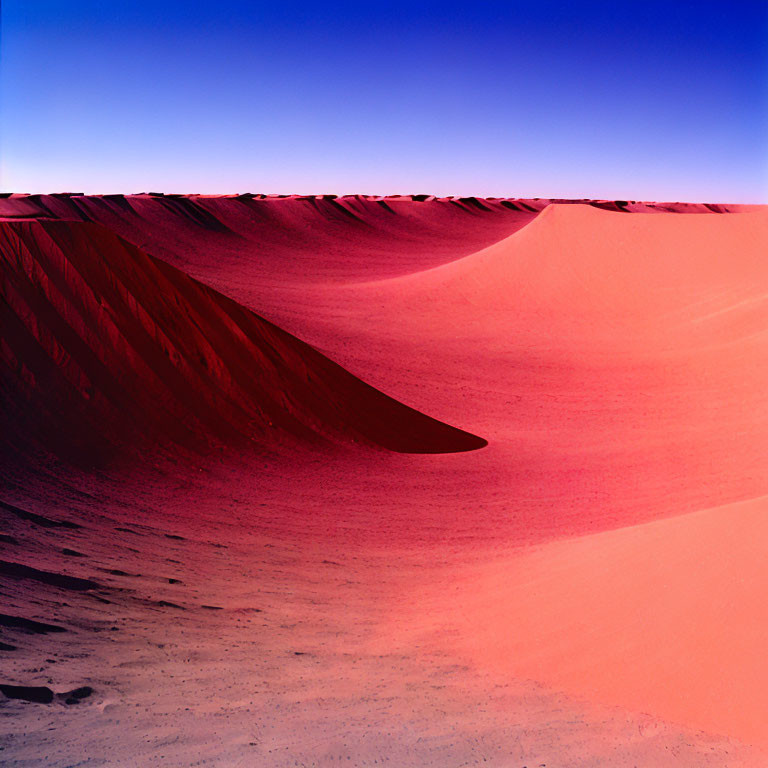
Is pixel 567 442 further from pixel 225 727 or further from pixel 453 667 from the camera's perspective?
pixel 225 727

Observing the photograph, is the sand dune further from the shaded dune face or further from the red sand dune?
the shaded dune face

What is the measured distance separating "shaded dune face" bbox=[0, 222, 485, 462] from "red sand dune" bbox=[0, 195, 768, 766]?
0.14 feet

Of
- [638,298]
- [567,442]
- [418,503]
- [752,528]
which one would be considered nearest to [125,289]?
[418,503]

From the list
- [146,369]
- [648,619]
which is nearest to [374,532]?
[648,619]

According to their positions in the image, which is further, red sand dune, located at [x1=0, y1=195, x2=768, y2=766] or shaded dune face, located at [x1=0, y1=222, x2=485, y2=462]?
shaded dune face, located at [x1=0, y1=222, x2=485, y2=462]

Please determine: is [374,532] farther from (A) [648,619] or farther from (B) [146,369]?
(B) [146,369]

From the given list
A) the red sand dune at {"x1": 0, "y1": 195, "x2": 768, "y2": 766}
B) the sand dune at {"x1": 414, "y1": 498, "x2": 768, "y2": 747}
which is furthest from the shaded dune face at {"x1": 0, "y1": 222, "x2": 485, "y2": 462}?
the sand dune at {"x1": 414, "y1": 498, "x2": 768, "y2": 747}

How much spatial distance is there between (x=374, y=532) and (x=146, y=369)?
4.30 m

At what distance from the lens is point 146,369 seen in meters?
11.3

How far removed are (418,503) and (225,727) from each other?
5.81 m

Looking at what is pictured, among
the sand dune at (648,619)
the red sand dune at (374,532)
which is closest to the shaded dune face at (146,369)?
the red sand dune at (374,532)

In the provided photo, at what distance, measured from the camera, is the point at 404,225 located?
62.3m

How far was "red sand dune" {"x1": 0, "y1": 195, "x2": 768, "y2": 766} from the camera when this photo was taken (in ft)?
15.6

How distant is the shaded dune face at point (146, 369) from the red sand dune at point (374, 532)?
0.04 meters
